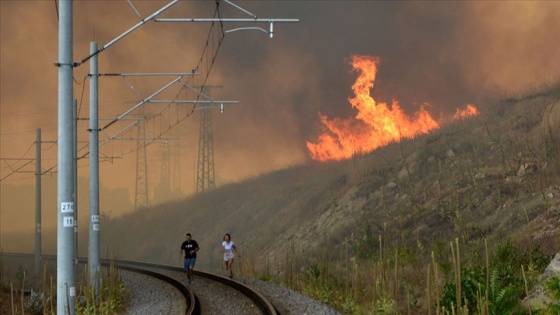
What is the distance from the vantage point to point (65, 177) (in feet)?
42.2

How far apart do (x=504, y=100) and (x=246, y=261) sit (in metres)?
24.3

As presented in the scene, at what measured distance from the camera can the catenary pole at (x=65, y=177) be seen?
42.0ft

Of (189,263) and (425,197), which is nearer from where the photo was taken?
(189,263)

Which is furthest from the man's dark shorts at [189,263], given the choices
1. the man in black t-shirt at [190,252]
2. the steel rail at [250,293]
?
the steel rail at [250,293]

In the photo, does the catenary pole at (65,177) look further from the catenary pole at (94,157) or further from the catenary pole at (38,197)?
the catenary pole at (38,197)

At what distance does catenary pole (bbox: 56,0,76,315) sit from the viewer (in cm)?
1281

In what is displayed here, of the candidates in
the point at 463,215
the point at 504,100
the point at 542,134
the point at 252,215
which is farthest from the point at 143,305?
the point at 252,215

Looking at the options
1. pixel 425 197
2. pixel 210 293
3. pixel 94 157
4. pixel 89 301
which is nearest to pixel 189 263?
pixel 210 293

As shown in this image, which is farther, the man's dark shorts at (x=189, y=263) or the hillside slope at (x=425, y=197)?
the hillside slope at (x=425, y=197)

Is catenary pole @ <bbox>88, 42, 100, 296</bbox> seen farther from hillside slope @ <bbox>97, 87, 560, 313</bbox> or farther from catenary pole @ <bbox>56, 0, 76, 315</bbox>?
catenary pole @ <bbox>56, 0, 76, 315</bbox>

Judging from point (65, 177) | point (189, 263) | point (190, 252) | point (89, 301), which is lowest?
point (89, 301)

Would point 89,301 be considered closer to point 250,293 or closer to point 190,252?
point 250,293

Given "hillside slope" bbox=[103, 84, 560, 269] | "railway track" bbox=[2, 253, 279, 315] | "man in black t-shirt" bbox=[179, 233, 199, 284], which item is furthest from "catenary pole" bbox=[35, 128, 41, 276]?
"man in black t-shirt" bbox=[179, 233, 199, 284]

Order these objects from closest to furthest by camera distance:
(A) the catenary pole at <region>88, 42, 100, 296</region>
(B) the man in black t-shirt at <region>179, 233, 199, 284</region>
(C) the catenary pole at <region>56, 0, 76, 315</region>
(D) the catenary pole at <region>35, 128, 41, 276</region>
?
(C) the catenary pole at <region>56, 0, 76, 315</region>, (A) the catenary pole at <region>88, 42, 100, 296</region>, (B) the man in black t-shirt at <region>179, 233, 199, 284</region>, (D) the catenary pole at <region>35, 128, 41, 276</region>
